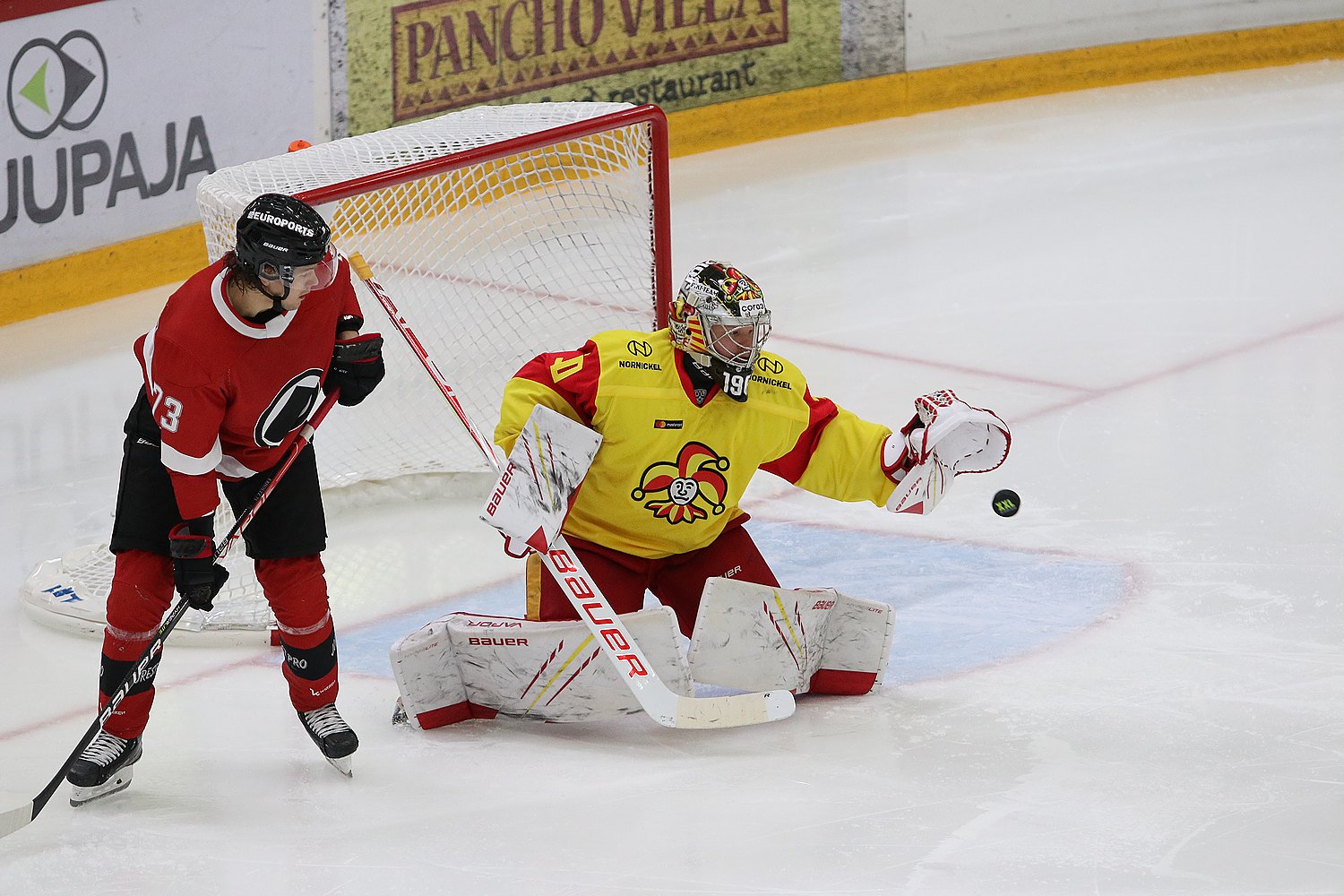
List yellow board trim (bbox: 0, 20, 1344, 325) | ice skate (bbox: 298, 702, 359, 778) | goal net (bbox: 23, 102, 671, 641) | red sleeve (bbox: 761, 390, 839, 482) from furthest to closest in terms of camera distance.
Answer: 1. yellow board trim (bbox: 0, 20, 1344, 325)
2. goal net (bbox: 23, 102, 671, 641)
3. red sleeve (bbox: 761, 390, 839, 482)
4. ice skate (bbox: 298, 702, 359, 778)

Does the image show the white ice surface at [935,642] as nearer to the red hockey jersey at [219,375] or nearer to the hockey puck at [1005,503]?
the hockey puck at [1005,503]

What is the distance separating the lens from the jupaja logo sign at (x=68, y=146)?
19.1 ft

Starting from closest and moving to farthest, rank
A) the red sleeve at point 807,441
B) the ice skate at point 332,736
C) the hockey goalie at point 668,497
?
the ice skate at point 332,736, the hockey goalie at point 668,497, the red sleeve at point 807,441

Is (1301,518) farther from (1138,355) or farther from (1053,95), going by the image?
(1053,95)

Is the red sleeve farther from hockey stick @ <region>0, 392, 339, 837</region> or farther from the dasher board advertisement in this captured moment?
A: the dasher board advertisement

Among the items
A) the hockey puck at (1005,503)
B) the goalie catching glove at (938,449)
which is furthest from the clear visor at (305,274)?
the hockey puck at (1005,503)

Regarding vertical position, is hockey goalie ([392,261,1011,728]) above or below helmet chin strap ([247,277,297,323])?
below

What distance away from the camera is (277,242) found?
281 centimetres

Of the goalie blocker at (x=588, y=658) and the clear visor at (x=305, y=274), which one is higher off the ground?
the clear visor at (x=305, y=274)

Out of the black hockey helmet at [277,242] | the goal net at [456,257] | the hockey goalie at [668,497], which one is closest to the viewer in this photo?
the black hockey helmet at [277,242]

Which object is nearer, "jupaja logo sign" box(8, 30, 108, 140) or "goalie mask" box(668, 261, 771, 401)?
"goalie mask" box(668, 261, 771, 401)

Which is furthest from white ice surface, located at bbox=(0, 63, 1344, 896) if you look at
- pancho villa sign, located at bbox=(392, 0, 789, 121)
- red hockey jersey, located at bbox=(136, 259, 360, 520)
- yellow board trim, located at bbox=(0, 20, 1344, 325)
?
yellow board trim, located at bbox=(0, 20, 1344, 325)

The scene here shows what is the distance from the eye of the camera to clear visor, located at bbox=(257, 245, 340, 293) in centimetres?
283

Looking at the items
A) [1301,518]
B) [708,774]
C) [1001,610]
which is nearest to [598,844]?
[708,774]
